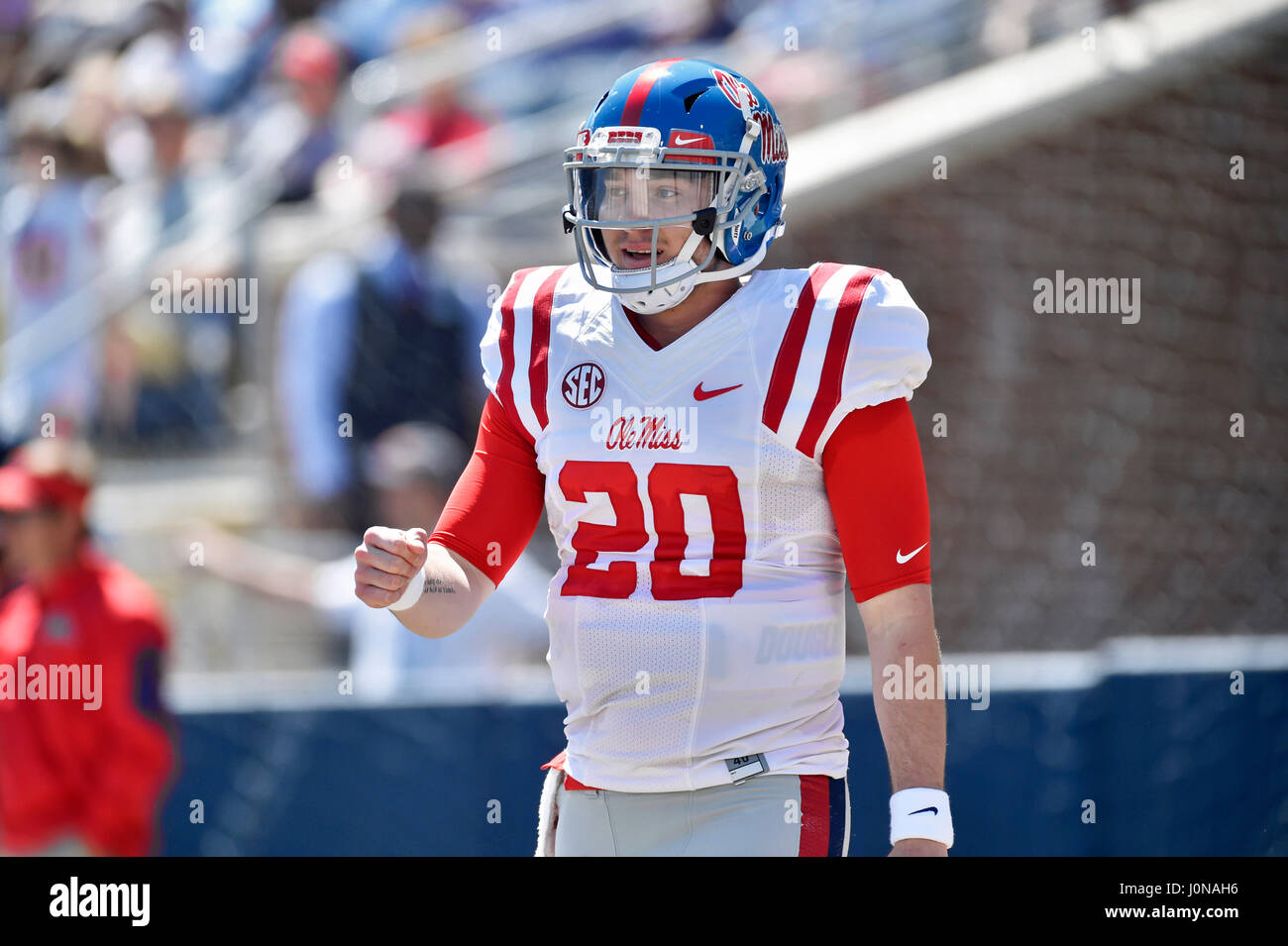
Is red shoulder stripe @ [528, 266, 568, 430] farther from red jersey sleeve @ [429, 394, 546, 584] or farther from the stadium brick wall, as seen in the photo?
the stadium brick wall

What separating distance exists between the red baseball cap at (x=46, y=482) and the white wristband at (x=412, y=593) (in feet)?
7.89

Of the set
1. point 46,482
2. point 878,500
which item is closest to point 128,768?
point 46,482

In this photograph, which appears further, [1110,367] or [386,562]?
[1110,367]

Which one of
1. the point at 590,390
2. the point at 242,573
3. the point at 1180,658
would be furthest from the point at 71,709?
the point at 1180,658

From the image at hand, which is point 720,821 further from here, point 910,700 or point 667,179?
point 667,179

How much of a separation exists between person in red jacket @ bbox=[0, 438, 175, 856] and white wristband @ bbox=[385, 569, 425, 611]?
2.17 meters

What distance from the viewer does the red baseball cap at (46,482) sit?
4352 mm

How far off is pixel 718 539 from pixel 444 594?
1.32 feet

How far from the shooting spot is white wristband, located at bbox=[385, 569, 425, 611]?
7.27ft

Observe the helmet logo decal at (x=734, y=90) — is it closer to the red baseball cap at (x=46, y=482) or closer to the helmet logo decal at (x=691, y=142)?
the helmet logo decal at (x=691, y=142)

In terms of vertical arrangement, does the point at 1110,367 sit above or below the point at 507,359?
above

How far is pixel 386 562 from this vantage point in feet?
7.00

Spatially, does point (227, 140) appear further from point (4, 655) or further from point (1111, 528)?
point (1111, 528)

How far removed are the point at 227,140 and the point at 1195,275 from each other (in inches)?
138
